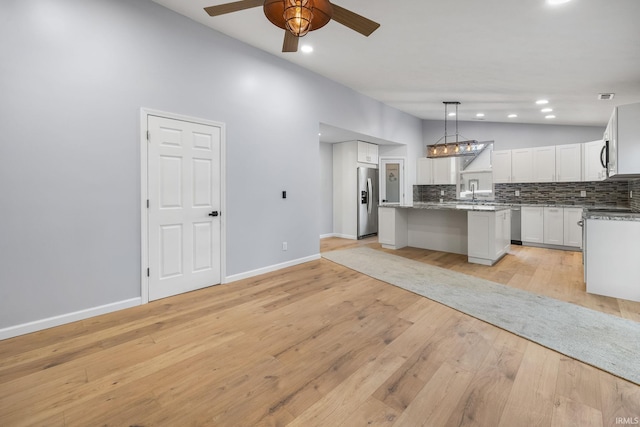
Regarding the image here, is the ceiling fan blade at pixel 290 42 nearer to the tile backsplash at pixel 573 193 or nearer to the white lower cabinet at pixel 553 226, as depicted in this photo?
the tile backsplash at pixel 573 193

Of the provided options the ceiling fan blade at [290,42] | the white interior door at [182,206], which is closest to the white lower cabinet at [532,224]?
the ceiling fan blade at [290,42]

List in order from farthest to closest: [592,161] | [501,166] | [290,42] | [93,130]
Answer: [501,166]
[592,161]
[93,130]
[290,42]

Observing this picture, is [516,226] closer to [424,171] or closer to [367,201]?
[424,171]

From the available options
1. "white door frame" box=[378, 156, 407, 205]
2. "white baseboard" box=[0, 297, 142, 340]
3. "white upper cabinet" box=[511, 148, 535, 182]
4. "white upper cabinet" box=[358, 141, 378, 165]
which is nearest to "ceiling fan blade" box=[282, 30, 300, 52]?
"white baseboard" box=[0, 297, 142, 340]

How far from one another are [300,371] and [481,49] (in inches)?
151

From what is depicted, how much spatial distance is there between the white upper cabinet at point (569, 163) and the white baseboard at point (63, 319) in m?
7.57

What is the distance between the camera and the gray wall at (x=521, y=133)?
6.27m

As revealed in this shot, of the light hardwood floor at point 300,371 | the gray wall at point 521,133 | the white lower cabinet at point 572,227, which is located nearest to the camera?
the light hardwood floor at point 300,371

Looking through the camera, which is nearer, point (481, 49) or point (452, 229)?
point (481, 49)

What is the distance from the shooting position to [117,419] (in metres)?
1.51

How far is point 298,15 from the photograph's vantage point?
6.03 feet

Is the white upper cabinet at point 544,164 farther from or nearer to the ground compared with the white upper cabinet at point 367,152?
nearer to the ground

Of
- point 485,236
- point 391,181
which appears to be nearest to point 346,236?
point 391,181

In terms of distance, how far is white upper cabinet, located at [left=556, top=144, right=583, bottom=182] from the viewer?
5.74 metres
